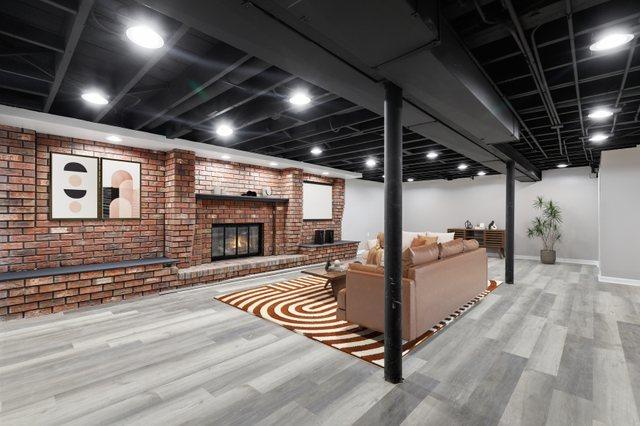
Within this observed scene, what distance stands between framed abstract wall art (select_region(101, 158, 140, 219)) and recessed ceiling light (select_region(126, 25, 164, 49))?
3222 mm

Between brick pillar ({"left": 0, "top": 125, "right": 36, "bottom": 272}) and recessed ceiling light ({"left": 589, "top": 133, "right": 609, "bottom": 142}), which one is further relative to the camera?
recessed ceiling light ({"left": 589, "top": 133, "right": 609, "bottom": 142})

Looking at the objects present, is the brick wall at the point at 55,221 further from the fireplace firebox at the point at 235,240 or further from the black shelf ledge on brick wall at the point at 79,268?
the fireplace firebox at the point at 235,240

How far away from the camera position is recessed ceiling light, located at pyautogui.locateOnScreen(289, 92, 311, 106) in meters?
3.03

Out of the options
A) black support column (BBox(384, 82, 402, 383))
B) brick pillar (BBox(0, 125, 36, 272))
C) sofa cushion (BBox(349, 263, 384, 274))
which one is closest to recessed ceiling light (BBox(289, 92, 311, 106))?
black support column (BBox(384, 82, 402, 383))

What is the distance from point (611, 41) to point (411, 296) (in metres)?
2.53

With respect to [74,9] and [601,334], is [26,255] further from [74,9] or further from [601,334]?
[601,334]

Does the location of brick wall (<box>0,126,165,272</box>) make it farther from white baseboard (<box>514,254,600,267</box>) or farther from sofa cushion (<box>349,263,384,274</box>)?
white baseboard (<box>514,254,600,267</box>)

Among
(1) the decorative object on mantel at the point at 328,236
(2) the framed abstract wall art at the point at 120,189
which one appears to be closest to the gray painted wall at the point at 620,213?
(1) the decorative object on mantel at the point at 328,236

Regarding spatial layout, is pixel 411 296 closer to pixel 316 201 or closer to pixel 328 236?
pixel 328 236

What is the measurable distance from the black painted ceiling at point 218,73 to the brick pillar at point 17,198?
23.4 inches

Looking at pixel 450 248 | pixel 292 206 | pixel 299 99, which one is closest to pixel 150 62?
Answer: pixel 299 99

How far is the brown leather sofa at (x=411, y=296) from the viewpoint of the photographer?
114 inches

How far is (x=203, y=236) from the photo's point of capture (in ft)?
18.6

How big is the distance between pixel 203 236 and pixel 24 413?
388 centimetres
